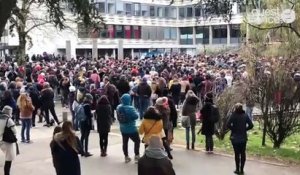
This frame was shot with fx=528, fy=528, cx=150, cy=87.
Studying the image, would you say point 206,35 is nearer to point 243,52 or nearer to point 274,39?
point 274,39

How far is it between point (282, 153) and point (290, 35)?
44.6 ft

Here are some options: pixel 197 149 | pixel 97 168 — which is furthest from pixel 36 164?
pixel 197 149

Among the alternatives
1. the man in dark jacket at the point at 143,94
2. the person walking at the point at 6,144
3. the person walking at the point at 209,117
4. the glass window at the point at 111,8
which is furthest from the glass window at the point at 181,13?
the person walking at the point at 6,144

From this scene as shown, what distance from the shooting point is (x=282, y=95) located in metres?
14.1

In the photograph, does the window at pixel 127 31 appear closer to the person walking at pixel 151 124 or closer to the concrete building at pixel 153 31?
the concrete building at pixel 153 31

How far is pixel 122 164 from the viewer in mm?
12055

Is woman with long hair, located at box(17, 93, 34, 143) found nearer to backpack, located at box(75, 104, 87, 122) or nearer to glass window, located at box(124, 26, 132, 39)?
backpack, located at box(75, 104, 87, 122)

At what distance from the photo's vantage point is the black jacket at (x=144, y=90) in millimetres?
19219

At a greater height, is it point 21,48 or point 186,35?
point 186,35

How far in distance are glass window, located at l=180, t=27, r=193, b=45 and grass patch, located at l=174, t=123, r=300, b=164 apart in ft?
214

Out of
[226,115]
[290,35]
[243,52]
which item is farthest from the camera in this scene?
[290,35]

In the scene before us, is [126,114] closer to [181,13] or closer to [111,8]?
[111,8]

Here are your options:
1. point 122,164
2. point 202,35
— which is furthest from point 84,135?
point 202,35

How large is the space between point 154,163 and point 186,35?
76861 millimetres
